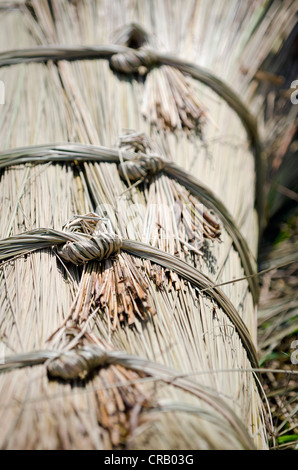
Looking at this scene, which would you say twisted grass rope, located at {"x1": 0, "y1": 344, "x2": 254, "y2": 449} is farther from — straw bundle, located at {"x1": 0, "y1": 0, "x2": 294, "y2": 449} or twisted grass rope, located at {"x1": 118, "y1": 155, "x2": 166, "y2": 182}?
twisted grass rope, located at {"x1": 118, "y1": 155, "x2": 166, "y2": 182}

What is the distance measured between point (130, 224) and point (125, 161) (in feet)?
0.46

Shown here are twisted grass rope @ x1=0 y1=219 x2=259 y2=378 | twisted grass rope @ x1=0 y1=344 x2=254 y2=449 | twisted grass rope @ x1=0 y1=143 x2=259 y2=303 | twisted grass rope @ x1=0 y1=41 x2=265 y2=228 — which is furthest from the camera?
twisted grass rope @ x1=0 y1=41 x2=265 y2=228

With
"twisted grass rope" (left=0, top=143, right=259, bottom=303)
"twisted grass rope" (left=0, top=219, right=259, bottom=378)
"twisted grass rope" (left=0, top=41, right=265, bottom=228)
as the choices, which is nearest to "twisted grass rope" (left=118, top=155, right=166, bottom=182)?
"twisted grass rope" (left=0, top=143, right=259, bottom=303)

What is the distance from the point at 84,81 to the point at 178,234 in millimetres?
417

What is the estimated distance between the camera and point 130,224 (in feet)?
2.72

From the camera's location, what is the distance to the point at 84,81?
1.04 m

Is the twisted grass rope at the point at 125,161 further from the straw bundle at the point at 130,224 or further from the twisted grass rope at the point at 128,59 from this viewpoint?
the twisted grass rope at the point at 128,59

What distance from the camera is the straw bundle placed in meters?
0.62

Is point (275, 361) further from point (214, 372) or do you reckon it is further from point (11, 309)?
point (11, 309)

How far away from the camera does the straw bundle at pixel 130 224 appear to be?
0.62 meters

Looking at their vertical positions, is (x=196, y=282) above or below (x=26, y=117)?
below

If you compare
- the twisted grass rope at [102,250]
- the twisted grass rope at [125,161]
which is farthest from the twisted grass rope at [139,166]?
the twisted grass rope at [102,250]
